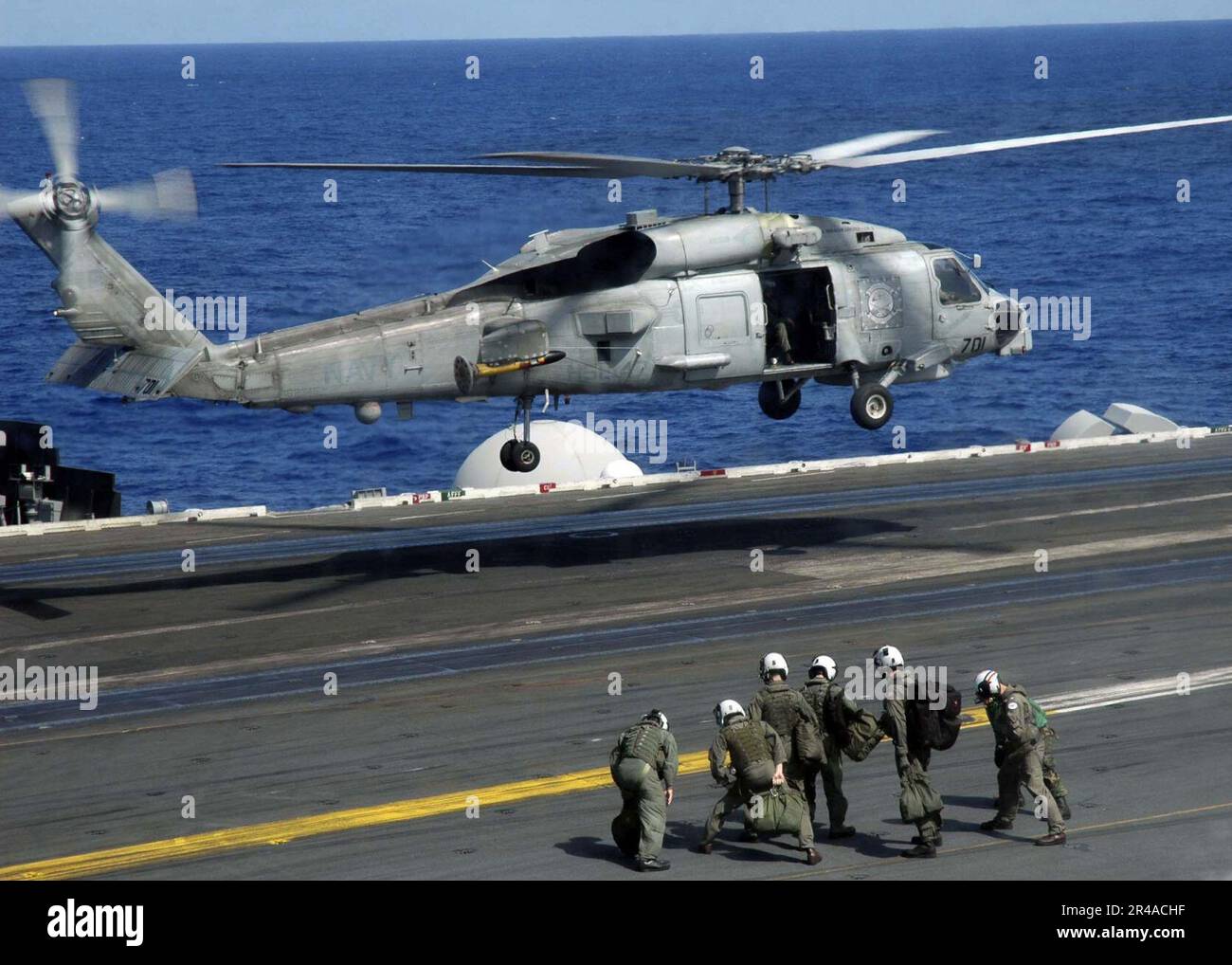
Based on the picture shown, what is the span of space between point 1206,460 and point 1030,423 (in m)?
29.4

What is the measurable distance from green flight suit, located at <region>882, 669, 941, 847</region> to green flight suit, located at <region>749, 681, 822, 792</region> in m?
0.76

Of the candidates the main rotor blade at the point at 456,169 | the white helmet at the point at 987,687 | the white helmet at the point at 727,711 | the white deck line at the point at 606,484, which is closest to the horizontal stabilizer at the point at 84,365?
the main rotor blade at the point at 456,169

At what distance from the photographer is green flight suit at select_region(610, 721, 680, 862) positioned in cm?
1566

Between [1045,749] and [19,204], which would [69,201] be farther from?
[1045,749]

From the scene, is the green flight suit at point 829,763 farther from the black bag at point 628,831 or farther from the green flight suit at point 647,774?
the black bag at point 628,831

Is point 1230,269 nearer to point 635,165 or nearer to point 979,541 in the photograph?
point 979,541

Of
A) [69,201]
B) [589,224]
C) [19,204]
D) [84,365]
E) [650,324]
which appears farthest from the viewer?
[650,324]

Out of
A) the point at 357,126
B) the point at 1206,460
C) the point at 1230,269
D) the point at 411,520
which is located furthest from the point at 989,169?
the point at 411,520

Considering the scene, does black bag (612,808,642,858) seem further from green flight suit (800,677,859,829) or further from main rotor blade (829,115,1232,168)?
main rotor blade (829,115,1232,168)

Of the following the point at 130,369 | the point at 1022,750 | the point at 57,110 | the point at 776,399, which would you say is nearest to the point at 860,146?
the point at 776,399

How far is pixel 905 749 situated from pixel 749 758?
5.20ft

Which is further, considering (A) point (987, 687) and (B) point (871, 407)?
(B) point (871, 407)

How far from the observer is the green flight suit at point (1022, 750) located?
1631 centimetres

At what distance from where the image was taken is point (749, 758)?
15758 millimetres
